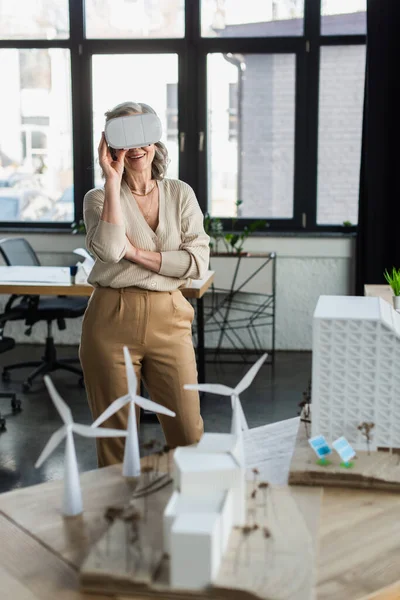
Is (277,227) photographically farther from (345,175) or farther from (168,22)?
(168,22)

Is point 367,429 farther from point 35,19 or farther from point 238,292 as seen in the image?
point 35,19

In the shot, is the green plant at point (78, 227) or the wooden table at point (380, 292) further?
the green plant at point (78, 227)

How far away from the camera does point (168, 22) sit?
610 cm

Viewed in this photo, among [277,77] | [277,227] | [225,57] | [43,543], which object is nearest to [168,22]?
[225,57]

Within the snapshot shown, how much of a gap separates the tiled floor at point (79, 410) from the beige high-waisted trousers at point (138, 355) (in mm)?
1331

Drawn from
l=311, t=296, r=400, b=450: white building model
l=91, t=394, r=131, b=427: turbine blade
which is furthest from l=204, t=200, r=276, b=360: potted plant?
l=91, t=394, r=131, b=427: turbine blade

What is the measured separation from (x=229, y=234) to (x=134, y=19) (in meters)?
1.78

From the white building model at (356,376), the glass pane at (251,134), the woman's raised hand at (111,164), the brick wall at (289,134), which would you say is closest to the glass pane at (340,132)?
the brick wall at (289,134)

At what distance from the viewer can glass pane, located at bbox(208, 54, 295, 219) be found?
20.0 feet

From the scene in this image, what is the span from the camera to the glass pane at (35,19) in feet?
20.2

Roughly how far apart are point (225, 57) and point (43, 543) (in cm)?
502

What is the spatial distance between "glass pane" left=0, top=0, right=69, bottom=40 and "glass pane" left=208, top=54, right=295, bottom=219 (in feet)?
3.78

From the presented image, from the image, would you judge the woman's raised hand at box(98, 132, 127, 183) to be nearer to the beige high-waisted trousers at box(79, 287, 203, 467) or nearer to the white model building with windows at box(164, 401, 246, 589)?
the beige high-waisted trousers at box(79, 287, 203, 467)

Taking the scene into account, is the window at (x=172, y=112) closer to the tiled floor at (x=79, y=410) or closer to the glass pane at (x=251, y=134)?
the glass pane at (x=251, y=134)
